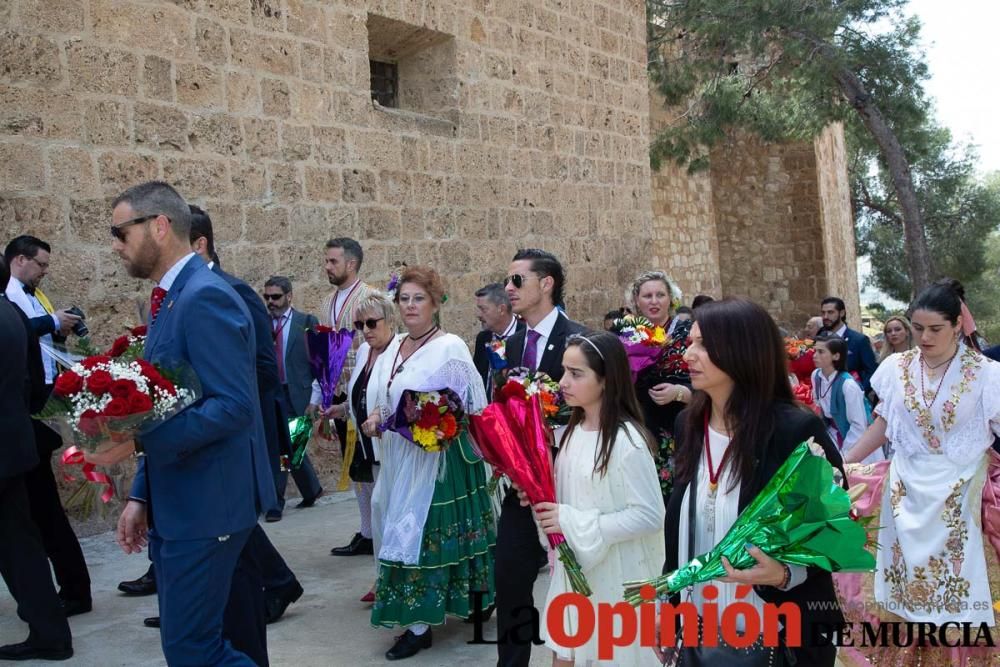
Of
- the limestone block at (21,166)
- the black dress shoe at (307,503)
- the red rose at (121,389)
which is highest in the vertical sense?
the limestone block at (21,166)

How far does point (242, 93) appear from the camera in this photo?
818cm

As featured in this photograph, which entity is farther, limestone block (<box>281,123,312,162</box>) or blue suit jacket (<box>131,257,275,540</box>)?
limestone block (<box>281,123,312,162</box>)

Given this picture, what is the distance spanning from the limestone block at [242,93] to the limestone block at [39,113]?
1326mm

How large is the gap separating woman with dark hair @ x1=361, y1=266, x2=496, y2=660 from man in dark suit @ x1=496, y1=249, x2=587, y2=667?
361 millimetres

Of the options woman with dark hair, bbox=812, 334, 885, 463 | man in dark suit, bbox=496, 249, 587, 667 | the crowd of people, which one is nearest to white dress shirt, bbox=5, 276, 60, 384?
the crowd of people

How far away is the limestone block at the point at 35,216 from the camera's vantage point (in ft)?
21.9

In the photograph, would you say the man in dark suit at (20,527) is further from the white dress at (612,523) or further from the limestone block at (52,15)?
the limestone block at (52,15)

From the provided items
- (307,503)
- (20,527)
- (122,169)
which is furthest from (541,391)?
(307,503)

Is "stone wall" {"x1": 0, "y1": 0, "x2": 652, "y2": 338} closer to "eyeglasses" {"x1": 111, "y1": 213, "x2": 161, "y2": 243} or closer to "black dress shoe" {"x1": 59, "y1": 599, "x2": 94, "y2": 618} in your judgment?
"black dress shoe" {"x1": 59, "y1": 599, "x2": 94, "y2": 618}

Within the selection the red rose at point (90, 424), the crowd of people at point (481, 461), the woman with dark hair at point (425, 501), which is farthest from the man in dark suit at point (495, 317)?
the red rose at point (90, 424)

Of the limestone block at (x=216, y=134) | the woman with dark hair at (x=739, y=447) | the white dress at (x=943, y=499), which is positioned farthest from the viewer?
the limestone block at (x=216, y=134)

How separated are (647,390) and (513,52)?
674cm

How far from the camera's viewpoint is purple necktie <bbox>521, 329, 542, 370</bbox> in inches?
192

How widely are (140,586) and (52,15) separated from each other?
3.76 metres
